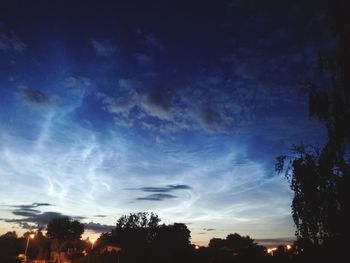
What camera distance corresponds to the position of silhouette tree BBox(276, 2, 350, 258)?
16766 millimetres

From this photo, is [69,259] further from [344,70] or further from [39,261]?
[344,70]

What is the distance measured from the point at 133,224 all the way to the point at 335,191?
371ft

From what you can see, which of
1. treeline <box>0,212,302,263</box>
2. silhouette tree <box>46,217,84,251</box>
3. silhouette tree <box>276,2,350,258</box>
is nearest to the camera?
silhouette tree <box>276,2,350,258</box>

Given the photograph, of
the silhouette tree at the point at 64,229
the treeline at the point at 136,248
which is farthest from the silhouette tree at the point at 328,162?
the silhouette tree at the point at 64,229

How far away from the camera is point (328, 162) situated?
17.2 m

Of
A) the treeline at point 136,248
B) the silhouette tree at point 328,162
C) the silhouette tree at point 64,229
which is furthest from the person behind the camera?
the silhouette tree at point 64,229

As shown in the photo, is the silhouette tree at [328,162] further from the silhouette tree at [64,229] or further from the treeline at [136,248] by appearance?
the silhouette tree at [64,229]

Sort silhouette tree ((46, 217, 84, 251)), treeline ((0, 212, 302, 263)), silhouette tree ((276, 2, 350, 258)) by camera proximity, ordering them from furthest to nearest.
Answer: silhouette tree ((46, 217, 84, 251)) < treeline ((0, 212, 302, 263)) < silhouette tree ((276, 2, 350, 258))

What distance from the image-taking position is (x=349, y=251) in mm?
15781

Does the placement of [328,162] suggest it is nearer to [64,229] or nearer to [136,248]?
[136,248]

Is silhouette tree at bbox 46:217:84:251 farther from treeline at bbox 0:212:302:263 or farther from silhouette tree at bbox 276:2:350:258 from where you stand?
silhouette tree at bbox 276:2:350:258

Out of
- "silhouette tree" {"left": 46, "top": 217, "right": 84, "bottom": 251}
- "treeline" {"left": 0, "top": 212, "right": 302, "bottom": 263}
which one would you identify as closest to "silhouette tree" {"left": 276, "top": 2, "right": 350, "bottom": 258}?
"treeline" {"left": 0, "top": 212, "right": 302, "bottom": 263}

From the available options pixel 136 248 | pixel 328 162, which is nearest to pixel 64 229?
pixel 136 248

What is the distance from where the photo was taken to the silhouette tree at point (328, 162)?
1677 centimetres
